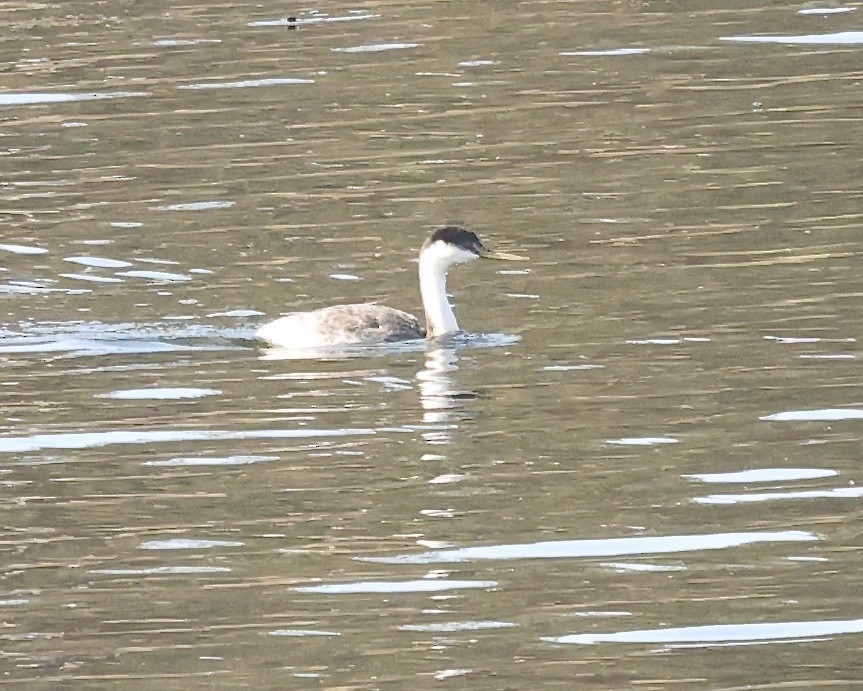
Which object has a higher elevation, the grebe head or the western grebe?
the grebe head

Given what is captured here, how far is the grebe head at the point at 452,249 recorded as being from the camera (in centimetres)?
1468

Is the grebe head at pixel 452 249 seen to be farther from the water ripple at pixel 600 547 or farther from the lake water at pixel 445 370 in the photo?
the water ripple at pixel 600 547

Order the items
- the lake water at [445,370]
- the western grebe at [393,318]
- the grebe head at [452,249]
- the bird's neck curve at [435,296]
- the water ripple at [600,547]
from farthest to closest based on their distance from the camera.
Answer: the grebe head at [452,249]
the bird's neck curve at [435,296]
the western grebe at [393,318]
the water ripple at [600,547]
the lake water at [445,370]

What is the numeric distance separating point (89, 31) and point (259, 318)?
46.8 feet

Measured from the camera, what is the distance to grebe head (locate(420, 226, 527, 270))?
14.7 meters

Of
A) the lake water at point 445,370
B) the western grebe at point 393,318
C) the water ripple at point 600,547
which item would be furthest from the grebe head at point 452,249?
the water ripple at point 600,547

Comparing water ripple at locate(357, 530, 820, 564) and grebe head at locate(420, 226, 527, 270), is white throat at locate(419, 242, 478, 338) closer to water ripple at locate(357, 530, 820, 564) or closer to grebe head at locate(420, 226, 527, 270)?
grebe head at locate(420, 226, 527, 270)

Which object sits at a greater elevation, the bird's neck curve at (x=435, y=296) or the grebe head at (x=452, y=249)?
the grebe head at (x=452, y=249)

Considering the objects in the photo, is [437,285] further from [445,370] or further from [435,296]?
[445,370]

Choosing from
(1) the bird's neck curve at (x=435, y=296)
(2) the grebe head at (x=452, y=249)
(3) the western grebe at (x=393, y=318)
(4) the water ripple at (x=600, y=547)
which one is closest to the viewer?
(4) the water ripple at (x=600, y=547)

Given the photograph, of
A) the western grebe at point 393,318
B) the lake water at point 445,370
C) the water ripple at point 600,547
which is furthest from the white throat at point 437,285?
the water ripple at point 600,547

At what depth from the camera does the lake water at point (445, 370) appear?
813cm

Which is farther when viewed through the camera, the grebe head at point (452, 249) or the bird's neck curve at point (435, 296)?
the grebe head at point (452, 249)

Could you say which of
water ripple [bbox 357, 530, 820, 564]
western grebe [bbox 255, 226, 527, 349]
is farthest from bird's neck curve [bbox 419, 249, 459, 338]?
water ripple [bbox 357, 530, 820, 564]
